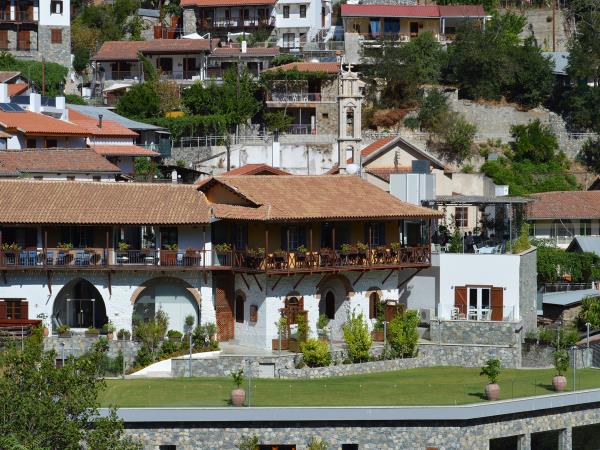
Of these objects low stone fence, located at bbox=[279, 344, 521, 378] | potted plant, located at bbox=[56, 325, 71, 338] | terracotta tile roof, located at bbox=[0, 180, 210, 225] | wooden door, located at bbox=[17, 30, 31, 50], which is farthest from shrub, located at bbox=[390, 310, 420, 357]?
wooden door, located at bbox=[17, 30, 31, 50]

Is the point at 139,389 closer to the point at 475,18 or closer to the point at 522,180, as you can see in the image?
the point at 522,180

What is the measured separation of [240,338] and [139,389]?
7572 millimetres

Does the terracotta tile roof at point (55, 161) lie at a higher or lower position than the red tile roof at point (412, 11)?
lower

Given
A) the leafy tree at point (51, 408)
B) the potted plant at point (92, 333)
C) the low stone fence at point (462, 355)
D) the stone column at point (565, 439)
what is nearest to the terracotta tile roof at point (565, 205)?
the low stone fence at point (462, 355)

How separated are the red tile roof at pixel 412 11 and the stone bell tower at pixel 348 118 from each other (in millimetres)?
27840

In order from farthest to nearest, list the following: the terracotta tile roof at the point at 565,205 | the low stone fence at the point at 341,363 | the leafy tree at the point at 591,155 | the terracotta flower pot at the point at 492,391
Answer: the leafy tree at the point at 591,155 < the terracotta tile roof at the point at 565,205 < the low stone fence at the point at 341,363 < the terracotta flower pot at the point at 492,391

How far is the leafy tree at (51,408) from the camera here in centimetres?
4625

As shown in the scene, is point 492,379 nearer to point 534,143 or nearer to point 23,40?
point 534,143

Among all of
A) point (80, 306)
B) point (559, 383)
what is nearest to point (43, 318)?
point (80, 306)

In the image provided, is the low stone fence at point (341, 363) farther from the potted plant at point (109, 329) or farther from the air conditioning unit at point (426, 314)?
the potted plant at point (109, 329)

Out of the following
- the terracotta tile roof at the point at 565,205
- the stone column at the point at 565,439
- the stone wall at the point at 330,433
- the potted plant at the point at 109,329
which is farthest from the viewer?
the terracotta tile roof at the point at 565,205

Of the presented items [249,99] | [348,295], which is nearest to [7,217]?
[348,295]

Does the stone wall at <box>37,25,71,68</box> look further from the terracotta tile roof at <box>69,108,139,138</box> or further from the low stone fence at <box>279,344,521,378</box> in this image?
the low stone fence at <box>279,344,521,378</box>

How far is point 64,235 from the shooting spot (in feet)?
203
